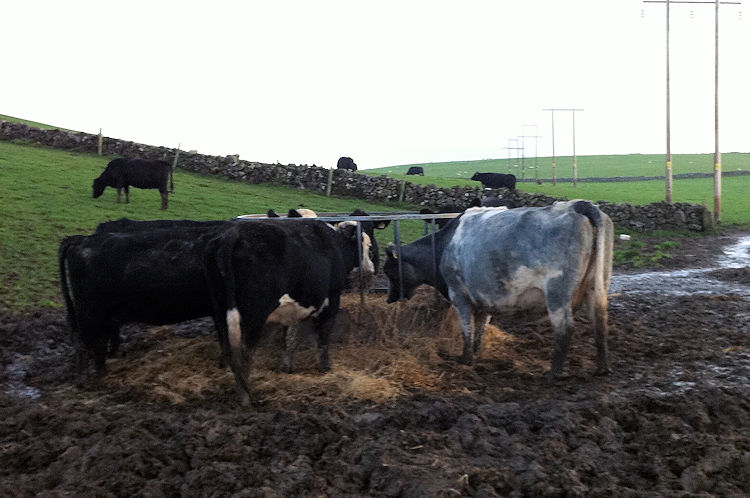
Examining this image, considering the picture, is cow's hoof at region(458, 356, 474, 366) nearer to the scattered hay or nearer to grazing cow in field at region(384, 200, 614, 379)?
grazing cow in field at region(384, 200, 614, 379)

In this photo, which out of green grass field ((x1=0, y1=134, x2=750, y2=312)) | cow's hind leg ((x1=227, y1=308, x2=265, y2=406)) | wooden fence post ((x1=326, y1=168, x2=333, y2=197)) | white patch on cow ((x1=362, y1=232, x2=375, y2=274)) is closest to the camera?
cow's hind leg ((x1=227, y1=308, x2=265, y2=406))

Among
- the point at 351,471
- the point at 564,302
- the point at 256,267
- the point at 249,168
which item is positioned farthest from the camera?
the point at 249,168

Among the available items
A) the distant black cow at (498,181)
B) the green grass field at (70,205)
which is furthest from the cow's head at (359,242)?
the distant black cow at (498,181)

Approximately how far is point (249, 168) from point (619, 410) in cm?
2857

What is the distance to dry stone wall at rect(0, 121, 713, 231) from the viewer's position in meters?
27.0

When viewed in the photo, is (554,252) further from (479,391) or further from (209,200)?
(209,200)

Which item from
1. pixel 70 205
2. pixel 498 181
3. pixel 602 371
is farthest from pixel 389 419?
pixel 498 181

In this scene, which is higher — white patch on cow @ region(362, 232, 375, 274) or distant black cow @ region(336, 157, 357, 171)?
distant black cow @ region(336, 157, 357, 171)

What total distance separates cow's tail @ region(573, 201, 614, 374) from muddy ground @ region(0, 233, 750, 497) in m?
0.38

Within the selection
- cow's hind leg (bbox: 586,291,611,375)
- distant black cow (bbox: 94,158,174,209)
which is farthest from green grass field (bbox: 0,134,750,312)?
cow's hind leg (bbox: 586,291,611,375)

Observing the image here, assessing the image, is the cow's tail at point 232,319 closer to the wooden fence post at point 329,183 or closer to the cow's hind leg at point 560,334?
the cow's hind leg at point 560,334

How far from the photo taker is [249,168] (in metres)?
33.2

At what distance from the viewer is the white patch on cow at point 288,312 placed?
760 cm

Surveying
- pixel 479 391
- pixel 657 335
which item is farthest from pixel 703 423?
pixel 657 335
